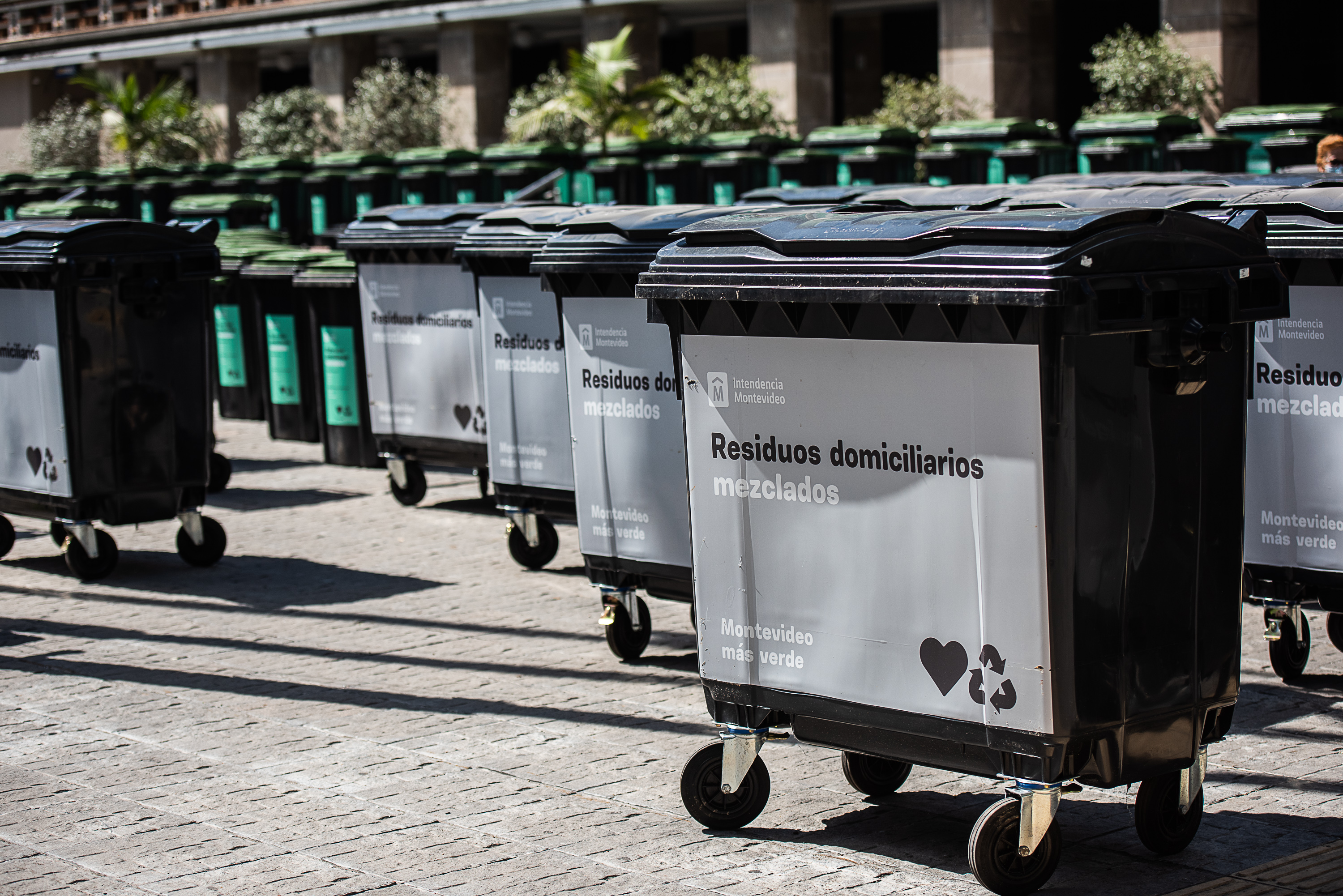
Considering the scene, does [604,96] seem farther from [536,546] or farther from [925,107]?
[536,546]

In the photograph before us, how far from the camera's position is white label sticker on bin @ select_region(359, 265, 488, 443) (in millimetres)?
10375

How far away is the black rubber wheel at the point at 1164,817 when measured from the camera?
190 inches

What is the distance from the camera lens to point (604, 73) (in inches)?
1018

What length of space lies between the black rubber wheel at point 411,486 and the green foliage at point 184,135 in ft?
84.2

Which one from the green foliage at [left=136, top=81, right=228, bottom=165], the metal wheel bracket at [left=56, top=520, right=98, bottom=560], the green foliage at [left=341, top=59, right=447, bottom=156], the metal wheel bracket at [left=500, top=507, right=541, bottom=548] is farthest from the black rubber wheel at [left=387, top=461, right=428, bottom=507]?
the green foliage at [left=136, top=81, right=228, bottom=165]

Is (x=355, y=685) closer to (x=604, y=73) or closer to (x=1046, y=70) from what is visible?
(x=604, y=73)

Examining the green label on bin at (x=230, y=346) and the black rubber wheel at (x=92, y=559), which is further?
the green label on bin at (x=230, y=346)

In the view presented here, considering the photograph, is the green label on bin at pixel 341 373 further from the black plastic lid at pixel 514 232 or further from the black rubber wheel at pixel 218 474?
the black plastic lid at pixel 514 232

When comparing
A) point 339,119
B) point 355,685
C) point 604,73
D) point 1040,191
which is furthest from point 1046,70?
point 355,685

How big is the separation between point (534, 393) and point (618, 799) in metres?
3.65

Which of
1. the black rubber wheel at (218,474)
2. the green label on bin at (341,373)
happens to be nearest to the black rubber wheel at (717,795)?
the green label on bin at (341,373)

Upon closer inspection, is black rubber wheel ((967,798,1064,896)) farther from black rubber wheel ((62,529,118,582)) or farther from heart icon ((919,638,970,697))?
black rubber wheel ((62,529,118,582))

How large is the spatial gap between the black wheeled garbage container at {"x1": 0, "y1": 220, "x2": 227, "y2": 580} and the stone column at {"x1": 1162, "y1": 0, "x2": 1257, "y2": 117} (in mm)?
18497

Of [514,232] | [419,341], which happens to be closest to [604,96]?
[419,341]
